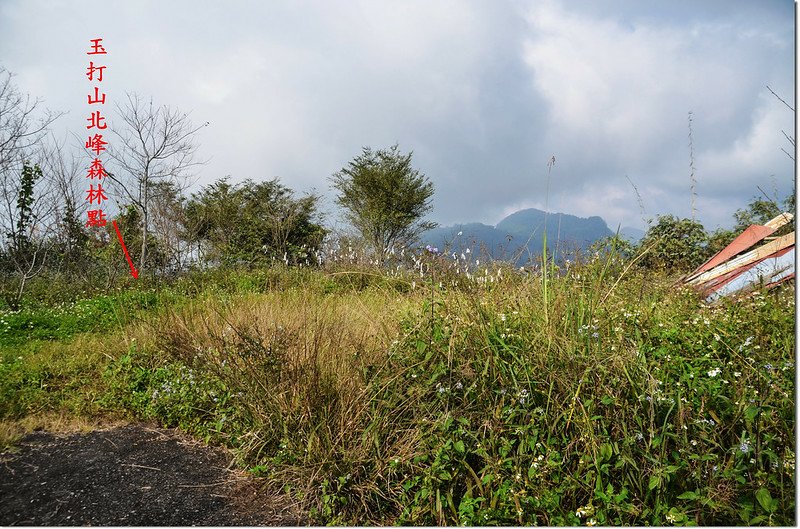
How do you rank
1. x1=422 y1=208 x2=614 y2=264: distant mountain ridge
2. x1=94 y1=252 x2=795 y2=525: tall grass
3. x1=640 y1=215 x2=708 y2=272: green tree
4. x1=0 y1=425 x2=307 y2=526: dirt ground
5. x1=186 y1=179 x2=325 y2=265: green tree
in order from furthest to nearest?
x1=186 y1=179 x2=325 y2=265: green tree < x1=640 y1=215 x2=708 y2=272: green tree < x1=422 y1=208 x2=614 y2=264: distant mountain ridge < x1=0 y1=425 x2=307 y2=526: dirt ground < x1=94 y1=252 x2=795 y2=525: tall grass

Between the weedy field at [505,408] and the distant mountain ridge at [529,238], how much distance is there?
32 cm

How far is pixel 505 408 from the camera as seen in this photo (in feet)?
8.35

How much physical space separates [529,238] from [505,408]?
1508 mm

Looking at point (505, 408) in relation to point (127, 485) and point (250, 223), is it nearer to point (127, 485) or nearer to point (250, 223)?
point (127, 485)

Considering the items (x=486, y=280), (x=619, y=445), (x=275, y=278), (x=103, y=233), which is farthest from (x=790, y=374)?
(x=103, y=233)

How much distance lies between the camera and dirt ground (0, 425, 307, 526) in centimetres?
239

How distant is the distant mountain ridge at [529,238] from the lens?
3301 millimetres

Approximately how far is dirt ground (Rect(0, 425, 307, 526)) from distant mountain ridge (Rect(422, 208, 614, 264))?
79.2 inches

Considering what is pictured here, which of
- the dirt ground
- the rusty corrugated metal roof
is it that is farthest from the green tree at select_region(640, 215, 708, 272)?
the dirt ground

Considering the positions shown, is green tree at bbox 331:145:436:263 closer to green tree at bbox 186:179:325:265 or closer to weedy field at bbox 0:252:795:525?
green tree at bbox 186:179:325:265

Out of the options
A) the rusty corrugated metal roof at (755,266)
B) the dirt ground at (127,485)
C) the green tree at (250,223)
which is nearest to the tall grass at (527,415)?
the dirt ground at (127,485)

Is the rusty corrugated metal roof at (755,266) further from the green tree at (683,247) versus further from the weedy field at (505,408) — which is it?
the green tree at (683,247)

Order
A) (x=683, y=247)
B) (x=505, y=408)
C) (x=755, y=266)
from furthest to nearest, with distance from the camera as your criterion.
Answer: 1. (x=683, y=247)
2. (x=755, y=266)
3. (x=505, y=408)

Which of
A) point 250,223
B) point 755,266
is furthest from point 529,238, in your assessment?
point 250,223
